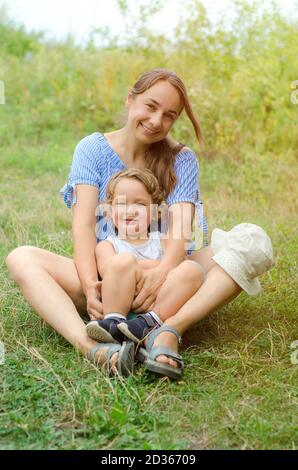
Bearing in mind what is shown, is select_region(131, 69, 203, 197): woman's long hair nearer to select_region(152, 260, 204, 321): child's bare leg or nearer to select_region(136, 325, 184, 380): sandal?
select_region(152, 260, 204, 321): child's bare leg

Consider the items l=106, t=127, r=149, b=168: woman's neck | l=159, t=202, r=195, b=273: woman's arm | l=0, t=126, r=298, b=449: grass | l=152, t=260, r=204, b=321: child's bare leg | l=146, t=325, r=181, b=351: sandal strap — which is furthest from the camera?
l=106, t=127, r=149, b=168: woman's neck

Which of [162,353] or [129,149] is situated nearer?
[162,353]

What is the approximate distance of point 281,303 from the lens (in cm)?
336

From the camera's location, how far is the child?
263 centimetres

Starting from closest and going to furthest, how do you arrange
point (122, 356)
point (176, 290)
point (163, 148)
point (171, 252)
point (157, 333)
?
point (122, 356)
point (157, 333)
point (176, 290)
point (171, 252)
point (163, 148)

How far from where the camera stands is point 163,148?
312 cm

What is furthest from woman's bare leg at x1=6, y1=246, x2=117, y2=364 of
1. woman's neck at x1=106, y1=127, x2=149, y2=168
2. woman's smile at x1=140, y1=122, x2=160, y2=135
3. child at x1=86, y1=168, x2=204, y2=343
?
woman's smile at x1=140, y1=122, x2=160, y2=135

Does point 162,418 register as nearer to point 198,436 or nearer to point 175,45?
point 198,436

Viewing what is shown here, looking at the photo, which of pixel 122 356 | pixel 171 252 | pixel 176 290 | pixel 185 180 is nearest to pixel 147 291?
pixel 176 290

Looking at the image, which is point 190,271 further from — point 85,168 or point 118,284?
point 85,168

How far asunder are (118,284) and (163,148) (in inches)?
28.7

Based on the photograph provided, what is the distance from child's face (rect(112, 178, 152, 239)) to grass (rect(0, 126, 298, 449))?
0.51 m

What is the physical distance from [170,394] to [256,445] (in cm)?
43
